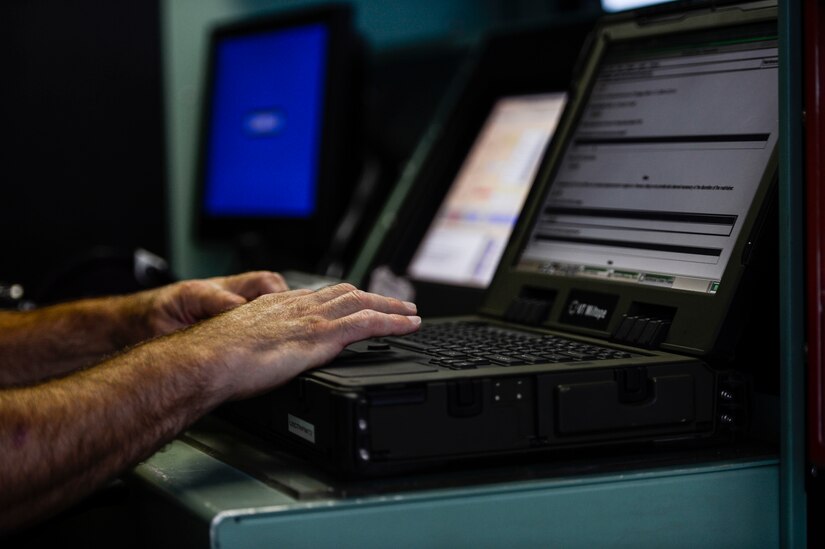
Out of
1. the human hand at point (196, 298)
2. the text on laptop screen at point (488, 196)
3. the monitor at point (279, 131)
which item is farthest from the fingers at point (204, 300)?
the monitor at point (279, 131)

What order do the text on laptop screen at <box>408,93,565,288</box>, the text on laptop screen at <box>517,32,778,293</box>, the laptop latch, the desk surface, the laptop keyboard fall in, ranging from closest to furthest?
the desk surface
the laptop keyboard
the text on laptop screen at <box>517,32,778,293</box>
the laptop latch
the text on laptop screen at <box>408,93,565,288</box>

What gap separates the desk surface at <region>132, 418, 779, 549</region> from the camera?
701 mm

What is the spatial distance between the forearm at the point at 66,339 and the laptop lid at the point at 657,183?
400 millimetres

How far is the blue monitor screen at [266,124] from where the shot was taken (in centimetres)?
207

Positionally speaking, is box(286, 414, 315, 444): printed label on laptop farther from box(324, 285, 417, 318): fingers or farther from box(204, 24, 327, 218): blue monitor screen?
box(204, 24, 327, 218): blue monitor screen

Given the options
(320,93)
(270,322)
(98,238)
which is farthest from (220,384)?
(98,238)

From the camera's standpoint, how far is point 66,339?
1.20 meters

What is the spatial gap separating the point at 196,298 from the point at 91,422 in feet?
1.29

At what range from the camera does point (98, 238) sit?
2.56 m

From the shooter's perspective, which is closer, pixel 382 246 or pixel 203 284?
pixel 203 284

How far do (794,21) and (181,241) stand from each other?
2038mm

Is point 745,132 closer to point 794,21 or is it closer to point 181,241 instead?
point 794,21

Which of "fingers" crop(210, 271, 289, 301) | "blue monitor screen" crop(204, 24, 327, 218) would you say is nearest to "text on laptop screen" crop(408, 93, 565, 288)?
"fingers" crop(210, 271, 289, 301)

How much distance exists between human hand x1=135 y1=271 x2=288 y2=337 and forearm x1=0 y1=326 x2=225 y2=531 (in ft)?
1.00
